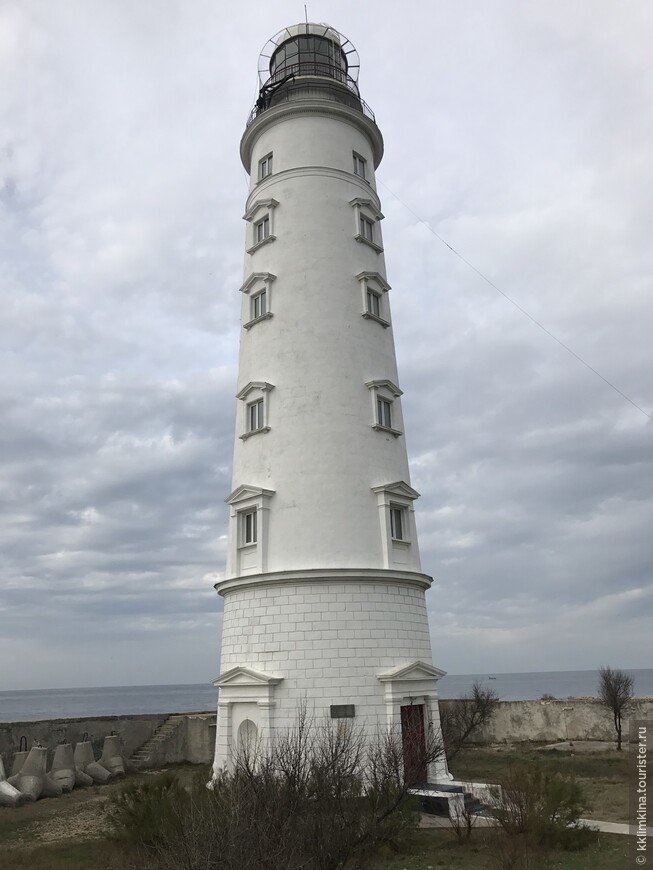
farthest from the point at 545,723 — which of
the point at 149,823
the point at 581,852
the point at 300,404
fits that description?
the point at 149,823

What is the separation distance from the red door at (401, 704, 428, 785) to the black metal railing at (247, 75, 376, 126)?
1918cm

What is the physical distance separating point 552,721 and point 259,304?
20.8 m

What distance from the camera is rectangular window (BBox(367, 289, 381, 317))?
22.5m

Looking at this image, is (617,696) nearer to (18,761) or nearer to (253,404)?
(253,404)

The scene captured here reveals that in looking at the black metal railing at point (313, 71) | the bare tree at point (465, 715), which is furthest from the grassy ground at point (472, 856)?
the black metal railing at point (313, 71)

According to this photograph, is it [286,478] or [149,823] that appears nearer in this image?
[149,823]

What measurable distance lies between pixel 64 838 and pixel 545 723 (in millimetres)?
20353

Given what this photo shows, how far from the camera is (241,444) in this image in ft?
71.2

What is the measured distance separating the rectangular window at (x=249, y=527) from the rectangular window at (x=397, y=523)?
383 cm

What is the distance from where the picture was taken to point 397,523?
2052 cm

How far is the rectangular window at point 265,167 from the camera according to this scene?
24.2 m

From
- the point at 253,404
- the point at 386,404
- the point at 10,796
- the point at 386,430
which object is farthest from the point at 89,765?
the point at 386,404

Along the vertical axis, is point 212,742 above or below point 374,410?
below

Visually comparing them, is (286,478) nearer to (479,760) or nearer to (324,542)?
(324,542)
